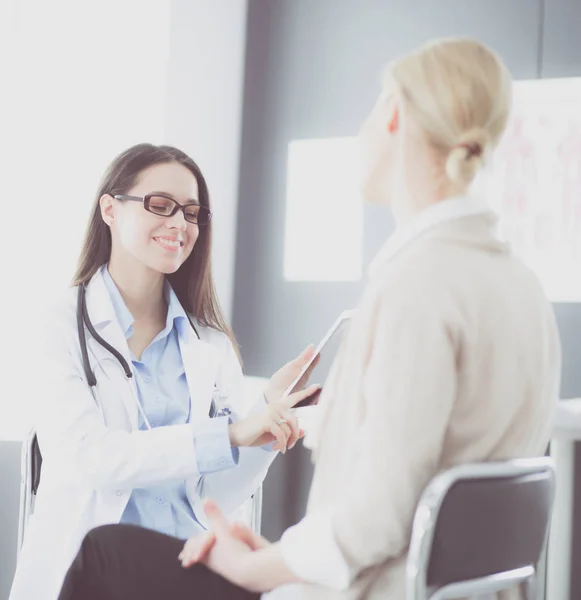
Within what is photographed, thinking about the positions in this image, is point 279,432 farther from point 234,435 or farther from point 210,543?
point 210,543

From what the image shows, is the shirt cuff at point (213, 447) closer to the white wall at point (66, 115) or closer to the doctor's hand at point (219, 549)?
the doctor's hand at point (219, 549)

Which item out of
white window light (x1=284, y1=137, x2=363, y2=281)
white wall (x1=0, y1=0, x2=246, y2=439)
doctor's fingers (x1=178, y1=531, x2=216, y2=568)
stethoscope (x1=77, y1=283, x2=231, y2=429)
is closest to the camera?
doctor's fingers (x1=178, y1=531, x2=216, y2=568)

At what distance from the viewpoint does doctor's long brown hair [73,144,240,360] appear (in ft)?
6.33

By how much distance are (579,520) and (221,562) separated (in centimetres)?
143

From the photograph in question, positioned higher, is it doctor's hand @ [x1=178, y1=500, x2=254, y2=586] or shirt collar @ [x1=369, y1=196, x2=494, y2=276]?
shirt collar @ [x1=369, y1=196, x2=494, y2=276]

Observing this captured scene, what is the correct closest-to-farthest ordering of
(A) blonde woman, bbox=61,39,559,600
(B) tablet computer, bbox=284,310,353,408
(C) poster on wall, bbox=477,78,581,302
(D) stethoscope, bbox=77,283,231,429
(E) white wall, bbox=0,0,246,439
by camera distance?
(A) blonde woman, bbox=61,39,559,600 < (B) tablet computer, bbox=284,310,353,408 < (D) stethoscope, bbox=77,283,231,429 < (E) white wall, bbox=0,0,246,439 < (C) poster on wall, bbox=477,78,581,302

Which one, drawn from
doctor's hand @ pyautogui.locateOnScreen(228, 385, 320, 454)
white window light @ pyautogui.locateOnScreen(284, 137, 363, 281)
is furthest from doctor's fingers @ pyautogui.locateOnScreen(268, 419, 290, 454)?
white window light @ pyautogui.locateOnScreen(284, 137, 363, 281)

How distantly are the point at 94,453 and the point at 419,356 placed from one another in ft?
3.05

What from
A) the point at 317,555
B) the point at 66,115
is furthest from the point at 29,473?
the point at 66,115

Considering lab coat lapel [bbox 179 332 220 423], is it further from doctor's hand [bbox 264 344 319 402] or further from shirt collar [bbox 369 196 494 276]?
shirt collar [bbox 369 196 494 276]

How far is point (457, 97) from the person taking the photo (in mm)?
994

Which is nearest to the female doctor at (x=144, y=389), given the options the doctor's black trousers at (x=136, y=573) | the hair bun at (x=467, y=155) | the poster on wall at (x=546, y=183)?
the doctor's black trousers at (x=136, y=573)

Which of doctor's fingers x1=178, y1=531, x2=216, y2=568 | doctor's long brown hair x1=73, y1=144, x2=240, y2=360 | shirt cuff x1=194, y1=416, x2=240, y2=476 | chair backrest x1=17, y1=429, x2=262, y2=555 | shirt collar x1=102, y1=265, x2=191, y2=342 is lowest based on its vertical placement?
chair backrest x1=17, y1=429, x2=262, y2=555

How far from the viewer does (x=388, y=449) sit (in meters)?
0.91
